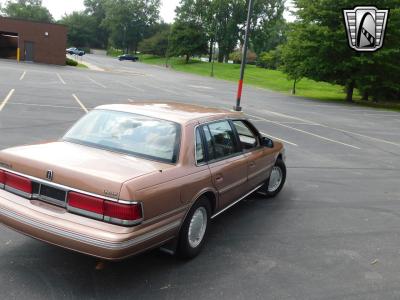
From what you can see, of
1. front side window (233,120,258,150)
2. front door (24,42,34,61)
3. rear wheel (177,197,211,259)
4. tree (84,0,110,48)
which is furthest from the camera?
tree (84,0,110,48)

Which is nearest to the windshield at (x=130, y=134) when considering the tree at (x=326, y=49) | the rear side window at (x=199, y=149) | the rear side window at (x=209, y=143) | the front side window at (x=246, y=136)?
the rear side window at (x=199, y=149)

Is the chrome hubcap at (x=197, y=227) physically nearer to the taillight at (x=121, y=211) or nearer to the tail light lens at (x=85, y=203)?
the taillight at (x=121, y=211)

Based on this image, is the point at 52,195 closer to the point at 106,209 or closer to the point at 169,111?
the point at 106,209

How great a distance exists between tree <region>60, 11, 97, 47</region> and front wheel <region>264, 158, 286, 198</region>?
4722 inches

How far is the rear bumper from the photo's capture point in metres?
3.45

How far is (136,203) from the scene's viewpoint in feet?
11.6

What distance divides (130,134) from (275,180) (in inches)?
125

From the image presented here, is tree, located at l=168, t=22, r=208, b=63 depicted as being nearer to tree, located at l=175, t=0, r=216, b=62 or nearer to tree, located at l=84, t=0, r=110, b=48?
tree, located at l=175, t=0, r=216, b=62

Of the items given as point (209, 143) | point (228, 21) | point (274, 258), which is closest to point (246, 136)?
point (209, 143)

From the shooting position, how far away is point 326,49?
3195 centimetres

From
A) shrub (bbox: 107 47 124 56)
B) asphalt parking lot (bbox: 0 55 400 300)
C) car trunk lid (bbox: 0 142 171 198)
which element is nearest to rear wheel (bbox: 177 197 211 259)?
asphalt parking lot (bbox: 0 55 400 300)

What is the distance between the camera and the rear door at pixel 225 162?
4.78 metres

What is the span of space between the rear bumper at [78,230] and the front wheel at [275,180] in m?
3.10

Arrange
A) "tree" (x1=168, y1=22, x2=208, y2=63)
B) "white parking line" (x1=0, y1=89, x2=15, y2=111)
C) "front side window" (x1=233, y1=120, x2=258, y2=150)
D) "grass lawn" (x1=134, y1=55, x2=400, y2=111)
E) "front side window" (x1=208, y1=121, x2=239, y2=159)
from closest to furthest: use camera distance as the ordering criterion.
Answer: "front side window" (x1=208, y1=121, x2=239, y2=159)
"front side window" (x1=233, y1=120, x2=258, y2=150)
"white parking line" (x1=0, y1=89, x2=15, y2=111)
"grass lawn" (x1=134, y1=55, x2=400, y2=111)
"tree" (x1=168, y1=22, x2=208, y2=63)
